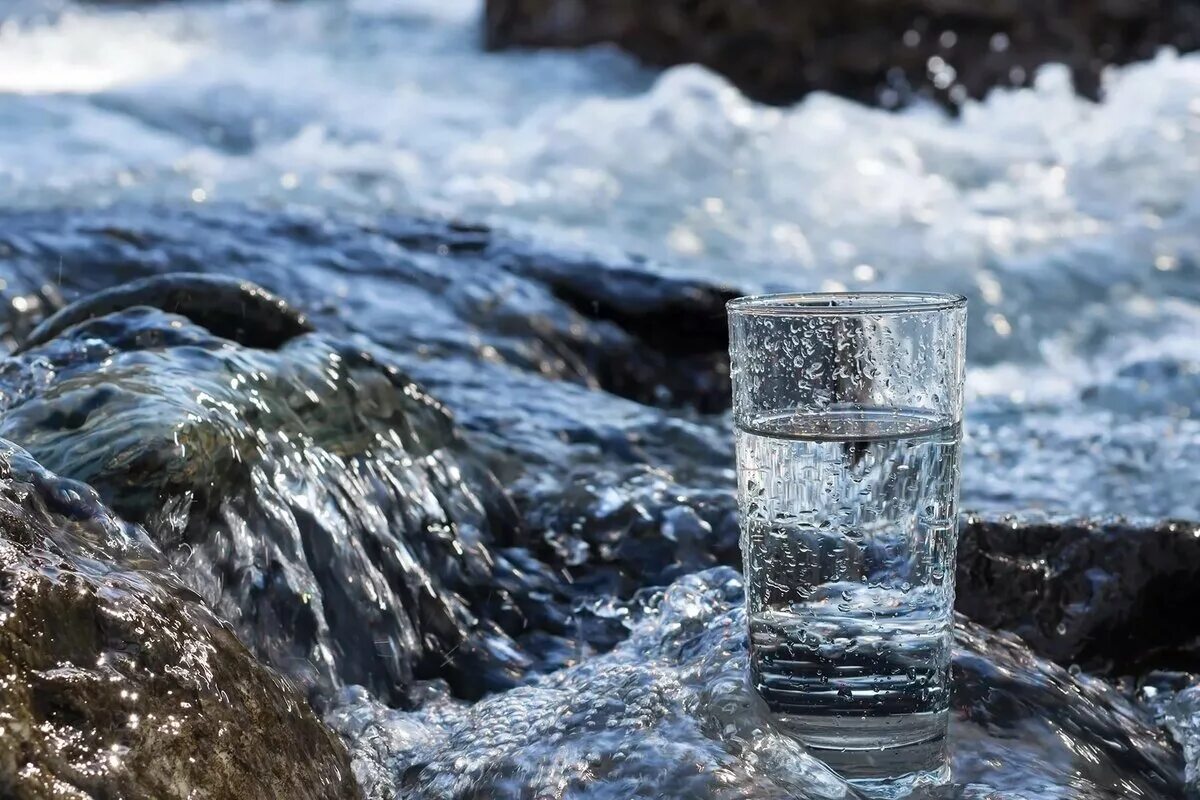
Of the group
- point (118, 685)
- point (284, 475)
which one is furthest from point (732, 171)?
point (118, 685)

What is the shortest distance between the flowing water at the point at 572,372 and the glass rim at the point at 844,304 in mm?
146

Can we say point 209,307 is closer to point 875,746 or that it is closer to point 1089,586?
point 875,746

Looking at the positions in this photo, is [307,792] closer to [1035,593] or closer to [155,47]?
[1035,593]

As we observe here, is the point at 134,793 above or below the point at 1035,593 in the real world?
above

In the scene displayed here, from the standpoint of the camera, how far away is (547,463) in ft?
9.41

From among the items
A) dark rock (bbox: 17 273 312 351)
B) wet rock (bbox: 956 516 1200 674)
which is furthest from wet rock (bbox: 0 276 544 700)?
wet rock (bbox: 956 516 1200 674)

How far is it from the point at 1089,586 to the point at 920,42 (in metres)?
10.2

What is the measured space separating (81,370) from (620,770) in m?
1.09

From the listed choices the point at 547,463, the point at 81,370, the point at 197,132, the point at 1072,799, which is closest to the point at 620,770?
the point at 1072,799

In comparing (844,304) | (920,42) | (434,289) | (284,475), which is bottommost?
(434,289)

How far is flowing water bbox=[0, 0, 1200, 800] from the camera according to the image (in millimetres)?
1779

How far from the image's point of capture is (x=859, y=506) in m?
1.46

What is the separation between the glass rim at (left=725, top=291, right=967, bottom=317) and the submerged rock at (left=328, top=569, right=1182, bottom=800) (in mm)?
464

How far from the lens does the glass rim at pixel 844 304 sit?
1478 mm
